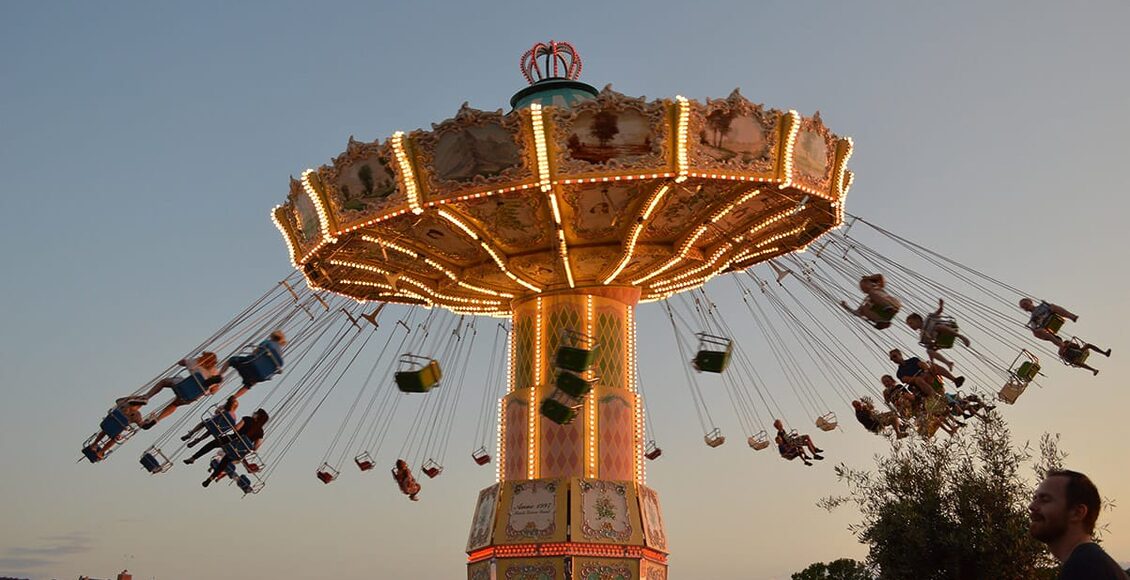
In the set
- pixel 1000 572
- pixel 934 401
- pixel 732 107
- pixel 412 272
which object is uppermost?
pixel 412 272

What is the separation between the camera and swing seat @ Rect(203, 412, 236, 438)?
1523 cm

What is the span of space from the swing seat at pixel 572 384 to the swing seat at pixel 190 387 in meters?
5.13

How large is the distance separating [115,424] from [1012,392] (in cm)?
1317

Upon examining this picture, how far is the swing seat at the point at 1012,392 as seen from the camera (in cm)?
1550

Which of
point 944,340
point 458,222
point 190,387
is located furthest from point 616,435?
point 190,387

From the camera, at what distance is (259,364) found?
14492mm

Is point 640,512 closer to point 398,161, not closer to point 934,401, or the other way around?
point 934,401

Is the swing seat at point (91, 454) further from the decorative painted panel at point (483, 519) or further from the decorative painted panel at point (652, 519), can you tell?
the decorative painted panel at point (652, 519)

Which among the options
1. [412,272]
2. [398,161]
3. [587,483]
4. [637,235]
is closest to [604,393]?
[587,483]

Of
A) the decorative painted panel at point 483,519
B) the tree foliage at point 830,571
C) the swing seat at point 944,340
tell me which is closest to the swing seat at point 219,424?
the decorative painted panel at point 483,519

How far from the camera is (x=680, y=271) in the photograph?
60.3ft

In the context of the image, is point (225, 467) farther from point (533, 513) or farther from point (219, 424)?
point (533, 513)

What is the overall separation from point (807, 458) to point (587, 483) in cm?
473

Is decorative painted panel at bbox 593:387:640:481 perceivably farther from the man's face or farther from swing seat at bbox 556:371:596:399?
the man's face
